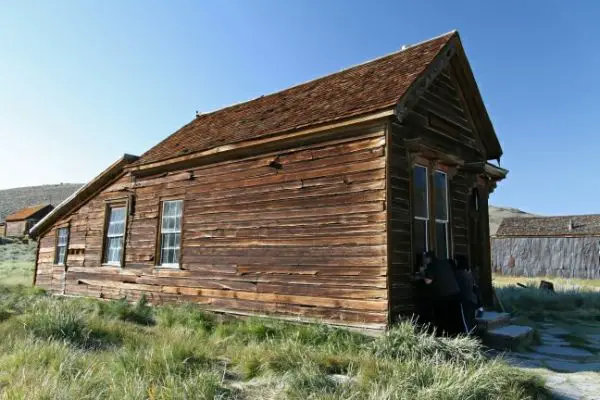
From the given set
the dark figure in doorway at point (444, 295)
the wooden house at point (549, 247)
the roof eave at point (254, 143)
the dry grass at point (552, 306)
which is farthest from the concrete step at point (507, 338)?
the wooden house at point (549, 247)

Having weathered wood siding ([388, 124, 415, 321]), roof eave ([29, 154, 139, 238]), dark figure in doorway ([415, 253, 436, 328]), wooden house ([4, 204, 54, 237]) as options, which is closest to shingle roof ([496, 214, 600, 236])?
dark figure in doorway ([415, 253, 436, 328])

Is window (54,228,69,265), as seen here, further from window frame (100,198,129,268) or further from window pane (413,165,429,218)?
window pane (413,165,429,218)

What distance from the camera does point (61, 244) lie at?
1470cm

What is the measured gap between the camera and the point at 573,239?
3034 cm

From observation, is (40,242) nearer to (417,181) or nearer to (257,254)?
(257,254)

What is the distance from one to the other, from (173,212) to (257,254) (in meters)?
3.36

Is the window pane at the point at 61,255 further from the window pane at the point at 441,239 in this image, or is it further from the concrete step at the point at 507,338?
the concrete step at the point at 507,338

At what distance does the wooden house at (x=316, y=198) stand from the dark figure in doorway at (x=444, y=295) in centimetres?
40

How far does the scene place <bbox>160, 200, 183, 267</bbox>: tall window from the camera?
35.8 feet

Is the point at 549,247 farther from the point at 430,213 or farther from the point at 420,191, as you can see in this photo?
the point at 420,191

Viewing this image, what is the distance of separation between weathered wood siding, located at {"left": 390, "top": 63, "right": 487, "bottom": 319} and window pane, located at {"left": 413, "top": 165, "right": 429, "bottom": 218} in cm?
39

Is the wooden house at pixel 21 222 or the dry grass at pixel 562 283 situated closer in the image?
the dry grass at pixel 562 283

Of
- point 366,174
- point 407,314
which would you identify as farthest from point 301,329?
point 366,174

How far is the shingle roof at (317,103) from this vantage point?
798 cm
